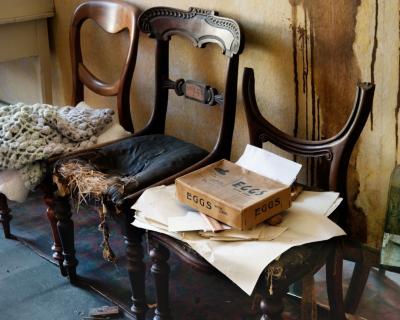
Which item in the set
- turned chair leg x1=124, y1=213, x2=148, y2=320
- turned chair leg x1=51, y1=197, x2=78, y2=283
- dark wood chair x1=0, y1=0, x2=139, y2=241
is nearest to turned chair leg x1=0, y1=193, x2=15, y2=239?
dark wood chair x1=0, y1=0, x2=139, y2=241

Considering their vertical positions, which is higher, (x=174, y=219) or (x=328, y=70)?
(x=328, y=70)

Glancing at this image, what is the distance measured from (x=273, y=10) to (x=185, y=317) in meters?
0.95

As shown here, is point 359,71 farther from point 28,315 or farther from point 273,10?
point 28,315

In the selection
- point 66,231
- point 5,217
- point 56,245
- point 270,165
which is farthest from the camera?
point 5,217

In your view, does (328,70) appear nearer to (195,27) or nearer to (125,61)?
(195,27)

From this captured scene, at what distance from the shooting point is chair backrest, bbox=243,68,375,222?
1.41 meters

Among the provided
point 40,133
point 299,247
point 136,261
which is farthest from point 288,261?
point 40,133

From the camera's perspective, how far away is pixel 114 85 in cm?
206

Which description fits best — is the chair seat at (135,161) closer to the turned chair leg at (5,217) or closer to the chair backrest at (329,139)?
the chair backrest at (329,139)

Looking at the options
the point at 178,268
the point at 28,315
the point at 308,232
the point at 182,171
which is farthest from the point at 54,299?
the point at 308,232

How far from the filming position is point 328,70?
1.62 m

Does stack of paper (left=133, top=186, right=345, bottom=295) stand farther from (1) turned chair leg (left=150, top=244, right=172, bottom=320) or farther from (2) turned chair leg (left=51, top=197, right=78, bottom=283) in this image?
(2) turned chair leg (left=51, top=197, right=78, bottom=283)

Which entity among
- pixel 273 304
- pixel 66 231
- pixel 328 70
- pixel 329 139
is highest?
pixel 328 70

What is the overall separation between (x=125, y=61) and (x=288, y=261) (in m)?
1.07
